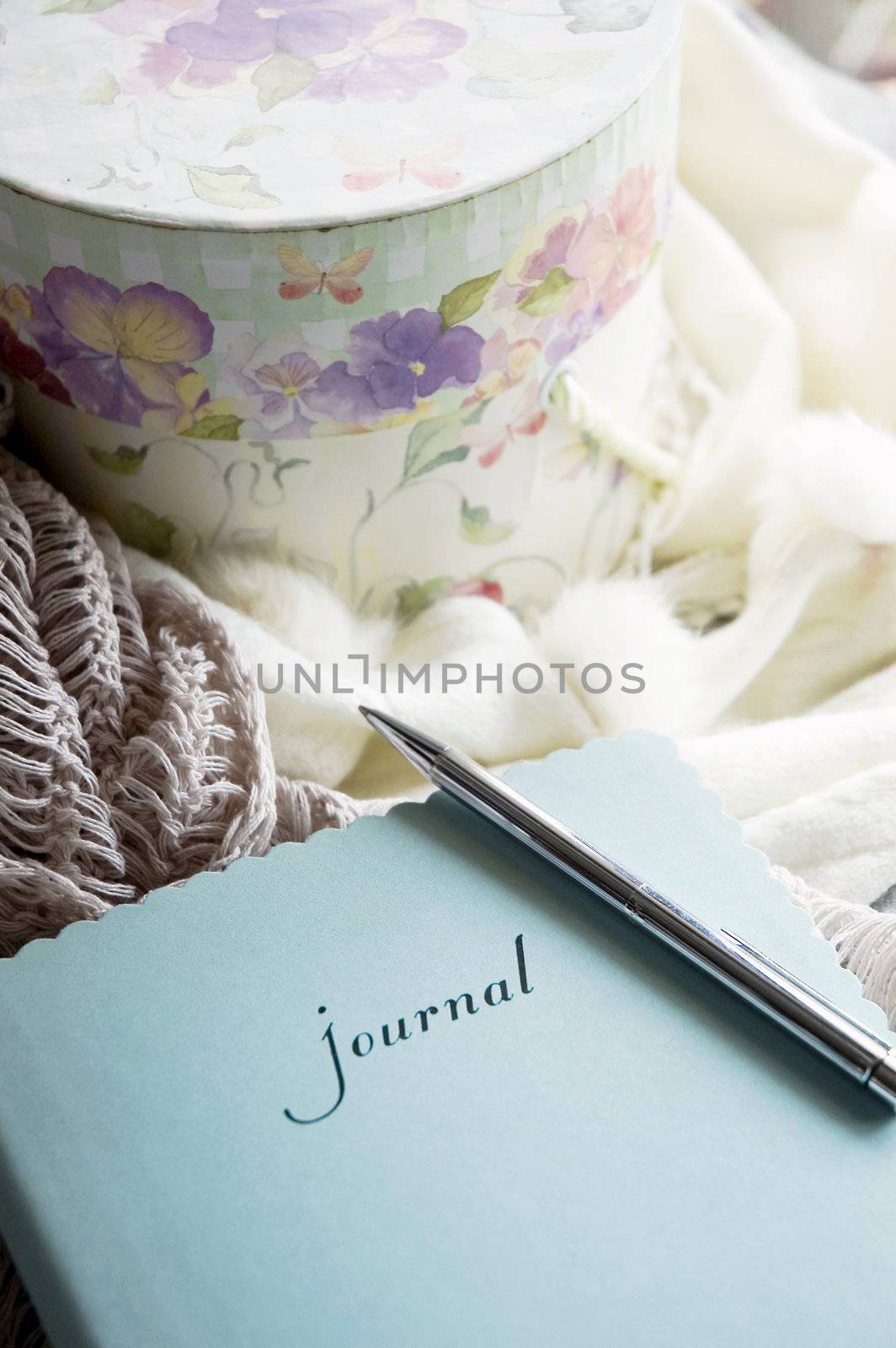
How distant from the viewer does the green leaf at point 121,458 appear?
21.5 inches

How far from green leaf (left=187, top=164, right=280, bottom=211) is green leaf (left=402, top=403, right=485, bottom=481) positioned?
0.37 ft

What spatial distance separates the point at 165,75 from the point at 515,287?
17 cm

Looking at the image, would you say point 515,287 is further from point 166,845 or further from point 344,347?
point 166,845

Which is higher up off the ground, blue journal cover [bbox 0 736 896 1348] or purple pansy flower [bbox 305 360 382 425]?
purple pansy flower [bbox 305 360 382 425]

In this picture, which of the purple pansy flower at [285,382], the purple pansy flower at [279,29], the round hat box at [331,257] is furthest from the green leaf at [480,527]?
the purple pansy flower at [279,29]

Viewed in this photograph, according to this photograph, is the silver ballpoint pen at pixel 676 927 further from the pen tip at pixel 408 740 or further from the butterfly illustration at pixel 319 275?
the butterfly illustration at pixel 319 275

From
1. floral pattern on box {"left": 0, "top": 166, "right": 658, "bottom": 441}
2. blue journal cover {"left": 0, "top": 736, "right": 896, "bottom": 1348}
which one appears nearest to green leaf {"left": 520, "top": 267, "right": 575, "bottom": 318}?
floral pattern on box {"left": 0, "top": 166, "right": 658, "bottom": 441}

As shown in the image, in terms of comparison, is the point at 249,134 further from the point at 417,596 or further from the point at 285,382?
the point at 417,596

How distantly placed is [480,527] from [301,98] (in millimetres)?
199

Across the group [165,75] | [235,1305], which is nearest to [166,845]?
[235,1305]

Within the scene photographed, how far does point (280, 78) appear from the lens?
54cm

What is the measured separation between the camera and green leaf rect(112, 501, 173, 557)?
1.87 feet

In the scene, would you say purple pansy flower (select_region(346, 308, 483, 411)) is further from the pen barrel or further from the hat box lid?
the pen barrel

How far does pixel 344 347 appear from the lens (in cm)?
50
